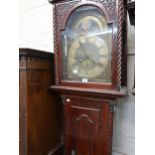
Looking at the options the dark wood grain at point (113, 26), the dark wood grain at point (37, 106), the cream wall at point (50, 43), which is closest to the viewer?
the dark wood grain at point (113, 26)

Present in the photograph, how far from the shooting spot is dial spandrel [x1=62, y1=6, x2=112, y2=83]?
1.15 metres

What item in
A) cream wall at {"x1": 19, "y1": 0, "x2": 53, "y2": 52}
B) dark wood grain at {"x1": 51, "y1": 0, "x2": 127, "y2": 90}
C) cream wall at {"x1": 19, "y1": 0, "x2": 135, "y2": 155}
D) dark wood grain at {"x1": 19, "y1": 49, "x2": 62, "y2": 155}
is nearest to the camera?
dark wood grain at {"x1": 51, "y1": 0, "x2": 127, "y2": 90}

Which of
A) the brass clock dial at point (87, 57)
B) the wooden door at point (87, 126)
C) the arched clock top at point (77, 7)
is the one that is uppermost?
the arched clock top at point (77, 7)

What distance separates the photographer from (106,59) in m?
1.14

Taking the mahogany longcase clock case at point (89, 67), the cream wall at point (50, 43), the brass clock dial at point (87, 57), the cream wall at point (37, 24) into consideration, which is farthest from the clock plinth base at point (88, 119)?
the cream wall at point (37, 24)

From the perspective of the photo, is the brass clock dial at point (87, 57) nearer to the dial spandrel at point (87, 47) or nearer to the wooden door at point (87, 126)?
the dial spandrel at point (87, 47)

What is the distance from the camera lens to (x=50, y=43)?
5.95ft

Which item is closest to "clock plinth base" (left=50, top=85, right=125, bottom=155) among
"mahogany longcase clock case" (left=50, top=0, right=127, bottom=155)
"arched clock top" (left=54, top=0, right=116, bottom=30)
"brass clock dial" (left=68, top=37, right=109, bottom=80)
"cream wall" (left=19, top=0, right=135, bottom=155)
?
"mahogany longcase clock case" (left=50, top=0, right=127, bottom=155)

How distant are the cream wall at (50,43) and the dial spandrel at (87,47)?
0.31 metres

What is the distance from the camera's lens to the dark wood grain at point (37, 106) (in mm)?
1173

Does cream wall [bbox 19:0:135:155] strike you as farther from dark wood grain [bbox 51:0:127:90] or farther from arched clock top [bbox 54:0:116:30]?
arched clock top [bbox 54:0:116:30]

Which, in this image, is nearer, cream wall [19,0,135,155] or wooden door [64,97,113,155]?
wooden door [64,97,113,155]

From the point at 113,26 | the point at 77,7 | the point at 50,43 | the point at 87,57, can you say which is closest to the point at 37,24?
the point at 50,43

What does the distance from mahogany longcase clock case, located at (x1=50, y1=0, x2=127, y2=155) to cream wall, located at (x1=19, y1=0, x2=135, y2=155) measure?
24cm
